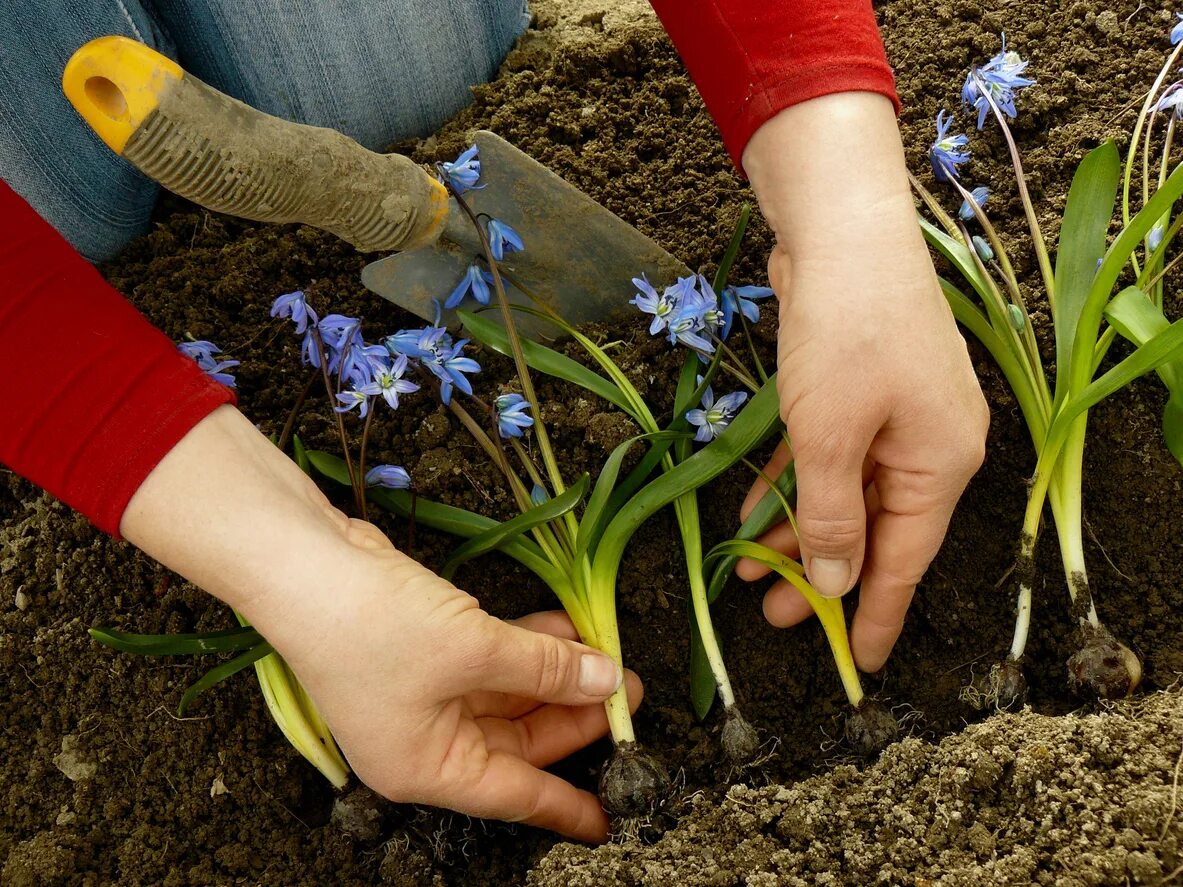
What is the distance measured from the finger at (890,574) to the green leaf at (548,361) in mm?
445

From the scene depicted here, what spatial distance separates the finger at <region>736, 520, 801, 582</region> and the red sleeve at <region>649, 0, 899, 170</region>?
589 millimetres

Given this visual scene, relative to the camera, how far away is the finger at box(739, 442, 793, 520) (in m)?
1.51

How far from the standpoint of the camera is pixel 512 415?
4.99 feet

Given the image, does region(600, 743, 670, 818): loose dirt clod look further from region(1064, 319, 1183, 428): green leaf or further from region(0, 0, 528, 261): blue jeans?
region(0, 0, 528, 261): blue jeans

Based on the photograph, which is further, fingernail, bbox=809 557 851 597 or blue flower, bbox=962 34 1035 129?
blue flower, bbox=962 34 1035 129

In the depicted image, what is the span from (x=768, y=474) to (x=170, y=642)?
907 mm

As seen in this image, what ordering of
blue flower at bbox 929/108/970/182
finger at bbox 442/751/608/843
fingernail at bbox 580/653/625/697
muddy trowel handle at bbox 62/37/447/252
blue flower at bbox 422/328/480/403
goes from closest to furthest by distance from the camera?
muddy trowel handle at bbox 62/37/447/252
finger at bbox 442/751/608/843
fingernail at bbox 580/653/625/697
blue flower at bbox 422/328/480/403
blue flower at bbox 929/108/970/182

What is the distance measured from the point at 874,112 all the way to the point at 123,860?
4.67ft

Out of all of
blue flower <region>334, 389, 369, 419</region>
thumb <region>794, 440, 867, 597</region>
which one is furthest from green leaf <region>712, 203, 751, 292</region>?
blue flower <region>334, 389, 369, 419</region>

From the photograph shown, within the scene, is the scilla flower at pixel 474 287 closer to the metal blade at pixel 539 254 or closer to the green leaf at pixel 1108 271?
the metal blade at pixel 539 254

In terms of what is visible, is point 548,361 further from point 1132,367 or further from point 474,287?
point 1132,367

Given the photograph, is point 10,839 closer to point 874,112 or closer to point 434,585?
point 434,585

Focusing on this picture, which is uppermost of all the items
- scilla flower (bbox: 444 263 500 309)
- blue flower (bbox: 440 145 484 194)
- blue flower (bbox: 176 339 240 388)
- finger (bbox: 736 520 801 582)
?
blue flower (bbox: 440 145 484 194)

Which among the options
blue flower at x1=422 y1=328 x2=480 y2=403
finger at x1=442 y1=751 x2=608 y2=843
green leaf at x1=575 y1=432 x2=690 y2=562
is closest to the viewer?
finger at x1=442 y1=751 x2=608 y2=843
